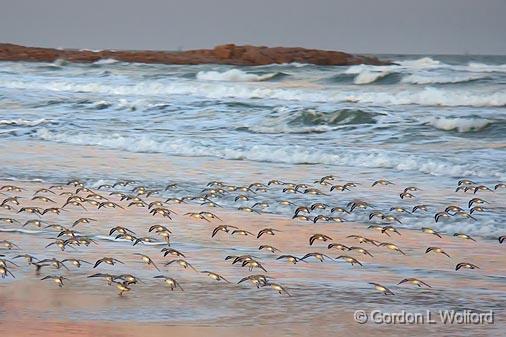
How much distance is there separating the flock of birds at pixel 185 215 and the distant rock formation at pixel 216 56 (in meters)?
20.7

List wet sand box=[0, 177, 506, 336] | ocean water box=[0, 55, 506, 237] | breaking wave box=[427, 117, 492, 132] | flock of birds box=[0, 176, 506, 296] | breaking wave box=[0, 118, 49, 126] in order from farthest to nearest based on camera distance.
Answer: breaking wave box=[0, 118, 49, 126] → breaking wave box=[427, 117, 492, 132] → ocean water box=[0, 55, 506, 237] → flock of birds box=[0, 176, 506, 296] → wet sand box=[0, 177, 506, 336]

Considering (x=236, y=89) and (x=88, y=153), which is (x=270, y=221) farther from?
(x=236, y=89)

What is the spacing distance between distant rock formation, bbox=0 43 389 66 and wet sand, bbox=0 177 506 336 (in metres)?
22.9

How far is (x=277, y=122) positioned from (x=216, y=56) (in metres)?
17.3

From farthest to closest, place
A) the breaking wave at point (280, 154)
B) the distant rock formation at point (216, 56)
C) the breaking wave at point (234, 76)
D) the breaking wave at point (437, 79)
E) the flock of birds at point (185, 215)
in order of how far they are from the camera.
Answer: the distant rock formation at point (216, 56) → the breaking wave at point (234, 76) → the breaking wave at point (437, 79) → the breaking wave at point (280, 154) → the flock of birds at point (185, 215)

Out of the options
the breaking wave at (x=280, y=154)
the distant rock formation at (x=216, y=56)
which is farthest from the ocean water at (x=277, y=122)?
the distant rock formation at (x=216, y=56)

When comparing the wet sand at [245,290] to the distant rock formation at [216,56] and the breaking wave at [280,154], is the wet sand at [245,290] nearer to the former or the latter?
the breaking wave at [280,154]

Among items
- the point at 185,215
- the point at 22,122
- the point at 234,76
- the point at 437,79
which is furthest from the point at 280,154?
the point at 234,76

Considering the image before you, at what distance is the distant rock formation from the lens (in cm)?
2992

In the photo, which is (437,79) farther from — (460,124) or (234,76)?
(460,124)

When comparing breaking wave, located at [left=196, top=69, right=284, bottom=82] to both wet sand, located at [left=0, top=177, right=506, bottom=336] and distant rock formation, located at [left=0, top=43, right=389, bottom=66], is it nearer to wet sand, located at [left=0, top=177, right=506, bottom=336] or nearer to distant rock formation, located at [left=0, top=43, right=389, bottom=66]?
distant rock formation, located at [left=0, top=43, right=389, bottom=66]

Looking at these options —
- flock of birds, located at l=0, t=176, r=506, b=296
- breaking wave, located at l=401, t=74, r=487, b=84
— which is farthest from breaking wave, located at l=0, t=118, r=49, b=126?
breaking wave, located at l=401, t=74, r=487, b=84

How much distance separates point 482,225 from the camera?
6.99 meters

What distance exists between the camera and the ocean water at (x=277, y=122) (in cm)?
1028
